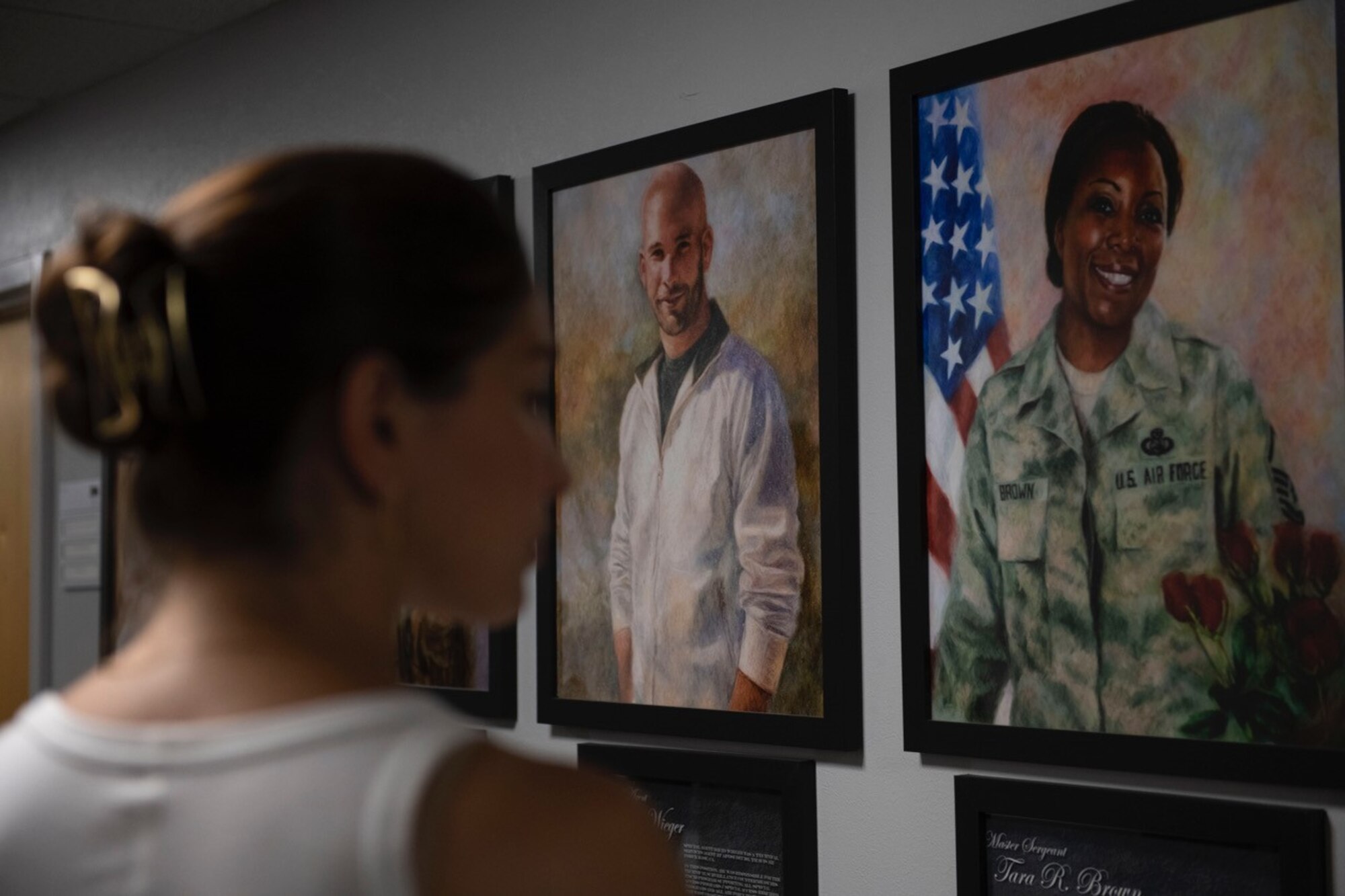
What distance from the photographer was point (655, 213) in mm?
2479

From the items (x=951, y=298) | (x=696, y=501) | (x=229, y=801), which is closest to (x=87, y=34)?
(x=696, y=501)

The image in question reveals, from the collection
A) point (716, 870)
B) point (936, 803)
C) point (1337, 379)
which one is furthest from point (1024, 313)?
point (716, 870)

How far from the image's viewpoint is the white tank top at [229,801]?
525mm

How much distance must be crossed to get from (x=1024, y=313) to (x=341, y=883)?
1571mm

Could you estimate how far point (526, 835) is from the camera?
20.8 inches

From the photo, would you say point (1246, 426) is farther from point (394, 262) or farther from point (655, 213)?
point (394, 262)

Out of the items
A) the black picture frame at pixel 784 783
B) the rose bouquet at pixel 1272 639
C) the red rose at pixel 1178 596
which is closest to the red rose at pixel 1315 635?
the rose bouquet at pixel 1272 639

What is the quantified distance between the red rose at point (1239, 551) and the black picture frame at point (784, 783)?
0.76 m

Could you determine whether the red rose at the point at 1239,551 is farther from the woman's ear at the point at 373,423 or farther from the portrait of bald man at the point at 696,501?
the woman's ear at the point at 373,423

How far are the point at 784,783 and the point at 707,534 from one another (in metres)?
0.40

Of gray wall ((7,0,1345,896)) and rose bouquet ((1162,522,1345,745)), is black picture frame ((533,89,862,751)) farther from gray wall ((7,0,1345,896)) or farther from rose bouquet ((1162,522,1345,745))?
rose bouquet ((1162,522,1345,745))

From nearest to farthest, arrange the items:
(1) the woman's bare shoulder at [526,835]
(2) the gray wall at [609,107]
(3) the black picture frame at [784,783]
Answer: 1. (1) the woman's bare shoulder at [526,835]
2. (2) the gray wall at [609,107]
3. (3) the black picture frame at [784,783]

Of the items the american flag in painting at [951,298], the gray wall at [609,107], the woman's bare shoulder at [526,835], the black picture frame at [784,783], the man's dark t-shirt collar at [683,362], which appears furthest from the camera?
the man's dark t-shirt collar at [683,362]

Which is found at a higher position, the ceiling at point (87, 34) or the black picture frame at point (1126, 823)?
the ceiling at point (87, 34)
